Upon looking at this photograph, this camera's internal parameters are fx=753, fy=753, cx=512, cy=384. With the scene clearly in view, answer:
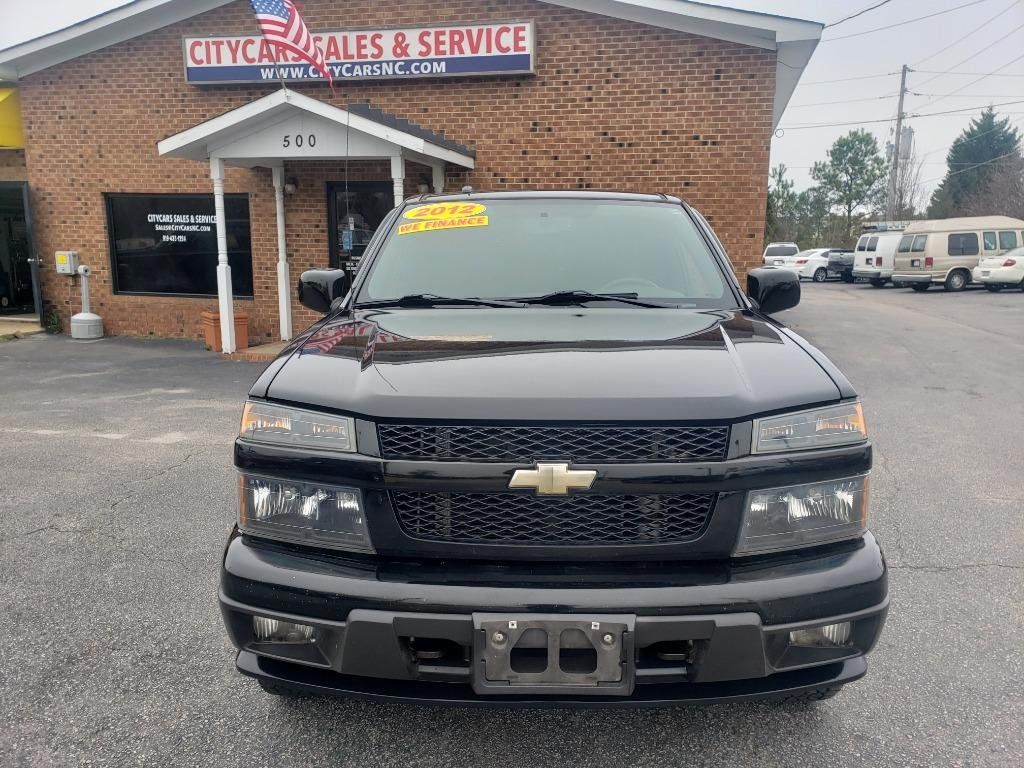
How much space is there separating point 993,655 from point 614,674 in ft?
6.40

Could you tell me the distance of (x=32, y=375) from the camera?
912 cm

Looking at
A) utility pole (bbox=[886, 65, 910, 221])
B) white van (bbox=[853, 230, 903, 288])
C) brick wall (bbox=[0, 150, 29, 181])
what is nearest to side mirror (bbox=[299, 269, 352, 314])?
brick wall (bbox=[0, 150, 29, 181])

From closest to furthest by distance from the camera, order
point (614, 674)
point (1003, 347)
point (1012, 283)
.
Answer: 1. point (614, 674)
2. point (1003, 347)
3. point (1012, 283)

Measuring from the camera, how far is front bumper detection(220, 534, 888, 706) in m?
1.90

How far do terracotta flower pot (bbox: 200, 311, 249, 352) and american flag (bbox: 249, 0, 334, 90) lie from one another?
3.80 metres

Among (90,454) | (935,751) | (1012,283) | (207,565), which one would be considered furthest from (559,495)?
(1012,283)

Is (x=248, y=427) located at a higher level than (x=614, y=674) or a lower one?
higher

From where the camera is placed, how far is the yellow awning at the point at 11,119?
1216 cm

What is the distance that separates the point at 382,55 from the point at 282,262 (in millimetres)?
3371

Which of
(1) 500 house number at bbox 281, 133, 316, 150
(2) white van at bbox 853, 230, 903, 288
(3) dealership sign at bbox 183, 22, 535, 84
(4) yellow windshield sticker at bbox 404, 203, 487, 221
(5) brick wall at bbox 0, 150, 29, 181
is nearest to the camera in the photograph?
(4) yellow windshield sticker at bbox 404, 203, 487, 221

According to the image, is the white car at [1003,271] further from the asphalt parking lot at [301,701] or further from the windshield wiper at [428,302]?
the windshield wiper at [428,302]

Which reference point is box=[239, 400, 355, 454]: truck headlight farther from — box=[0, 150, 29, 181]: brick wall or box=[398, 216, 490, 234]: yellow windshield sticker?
box=[0, 150, 29, 181]: brick wall

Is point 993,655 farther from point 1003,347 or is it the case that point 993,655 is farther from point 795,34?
point 1003,347

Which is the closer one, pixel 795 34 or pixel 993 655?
pixel 993 655
